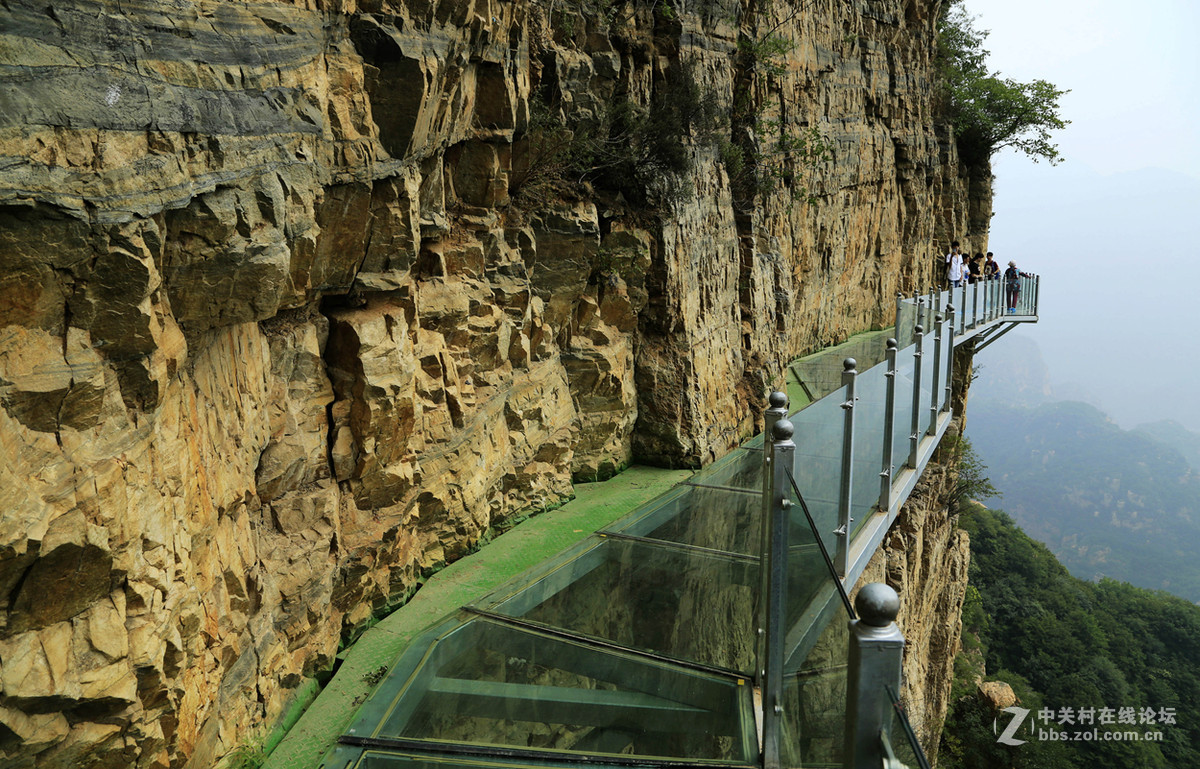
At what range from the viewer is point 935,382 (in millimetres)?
8266

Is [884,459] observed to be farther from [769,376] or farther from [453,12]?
[769,376]

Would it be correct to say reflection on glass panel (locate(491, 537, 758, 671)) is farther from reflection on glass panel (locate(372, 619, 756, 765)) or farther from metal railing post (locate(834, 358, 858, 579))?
metal railing post (locate(834, 358, 858, 579))

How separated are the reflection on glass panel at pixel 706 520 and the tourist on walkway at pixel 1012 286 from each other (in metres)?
15.2

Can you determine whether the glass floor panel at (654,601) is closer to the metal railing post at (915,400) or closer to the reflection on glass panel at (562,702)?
the reflection on glass panel at (562,702)

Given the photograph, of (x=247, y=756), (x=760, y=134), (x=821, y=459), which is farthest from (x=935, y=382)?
(x=247, y=756)

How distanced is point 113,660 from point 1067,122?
31816 mm

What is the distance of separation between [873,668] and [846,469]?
344 centimetres

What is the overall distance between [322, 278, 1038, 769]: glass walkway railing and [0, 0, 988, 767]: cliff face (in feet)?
2.84

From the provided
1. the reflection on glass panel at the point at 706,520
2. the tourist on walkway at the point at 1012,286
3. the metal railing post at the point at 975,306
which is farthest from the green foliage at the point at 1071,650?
the reflection on glass panel at the point at 706,520

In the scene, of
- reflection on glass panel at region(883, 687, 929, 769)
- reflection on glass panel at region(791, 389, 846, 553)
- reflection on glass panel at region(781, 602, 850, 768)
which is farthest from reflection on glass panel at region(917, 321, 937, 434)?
reflection on glass panel at region(883, 687, 929, 769)

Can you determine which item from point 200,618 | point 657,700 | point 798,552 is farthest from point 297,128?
point 657,700

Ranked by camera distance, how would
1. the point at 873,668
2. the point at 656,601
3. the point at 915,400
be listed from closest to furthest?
the point at 873,668, the point at 656,601, the point at 915,400

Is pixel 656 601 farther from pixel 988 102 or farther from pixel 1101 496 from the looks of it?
pixel 1101 496

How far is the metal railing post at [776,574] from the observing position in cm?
349
